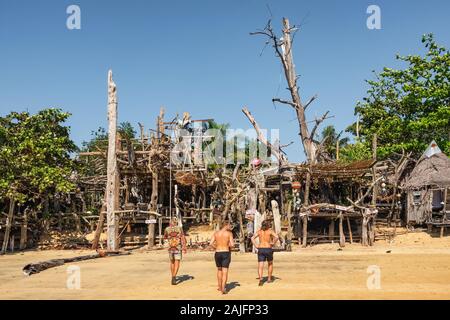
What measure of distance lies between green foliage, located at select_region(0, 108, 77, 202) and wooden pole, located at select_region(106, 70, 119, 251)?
194 centimetres

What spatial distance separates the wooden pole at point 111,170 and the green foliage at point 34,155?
6.36 feet

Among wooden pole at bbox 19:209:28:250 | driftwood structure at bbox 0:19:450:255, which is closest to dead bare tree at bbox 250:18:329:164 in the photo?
driftwood structure at bbox 0:19:450:255

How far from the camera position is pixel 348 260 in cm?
1623

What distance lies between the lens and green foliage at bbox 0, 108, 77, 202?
68.6 ft

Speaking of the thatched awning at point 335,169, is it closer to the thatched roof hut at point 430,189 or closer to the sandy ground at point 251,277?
the sandy ground at point 251,277

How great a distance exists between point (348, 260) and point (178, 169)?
34.7 ft

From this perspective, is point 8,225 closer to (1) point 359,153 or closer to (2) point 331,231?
(2) point 331,231

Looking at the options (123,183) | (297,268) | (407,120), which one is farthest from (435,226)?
(123,183)

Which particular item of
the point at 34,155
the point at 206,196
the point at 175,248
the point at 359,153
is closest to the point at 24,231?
the point at 34,155

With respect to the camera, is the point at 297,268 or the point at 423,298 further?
the point at 297,268

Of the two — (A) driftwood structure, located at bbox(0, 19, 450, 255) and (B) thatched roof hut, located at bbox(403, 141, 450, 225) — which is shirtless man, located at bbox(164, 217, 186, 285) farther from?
(B) thatched roof hut, located at bbox(403, 141, 450, 225)
